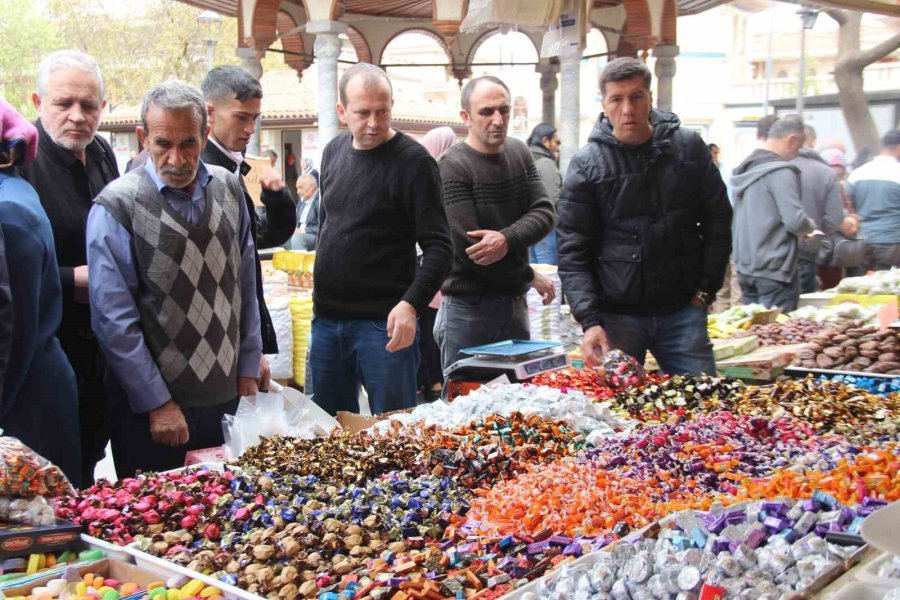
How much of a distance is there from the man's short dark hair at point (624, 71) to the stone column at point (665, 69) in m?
8.58

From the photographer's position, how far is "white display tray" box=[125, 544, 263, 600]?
68.7 inches

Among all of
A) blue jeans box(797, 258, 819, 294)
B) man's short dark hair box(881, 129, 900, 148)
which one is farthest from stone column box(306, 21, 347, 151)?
man's short dark hair box(881, 129, 900, 148)

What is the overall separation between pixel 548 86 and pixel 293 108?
10.9 meters

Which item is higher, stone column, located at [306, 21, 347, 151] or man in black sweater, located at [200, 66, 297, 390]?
stone column, located at [306, 21, 347, 151]

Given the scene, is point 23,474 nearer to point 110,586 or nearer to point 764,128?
point 110,586

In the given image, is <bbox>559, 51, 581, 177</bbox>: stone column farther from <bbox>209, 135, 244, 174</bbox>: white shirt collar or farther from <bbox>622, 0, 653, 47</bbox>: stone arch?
<bbox>209, 135, 244, 174</bbox>: white shirt collar

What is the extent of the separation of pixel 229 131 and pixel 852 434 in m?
2.18

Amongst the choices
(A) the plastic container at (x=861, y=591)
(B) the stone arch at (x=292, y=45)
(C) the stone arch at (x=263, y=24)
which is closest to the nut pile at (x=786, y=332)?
(A) the plastic container at (x=861, y=591)

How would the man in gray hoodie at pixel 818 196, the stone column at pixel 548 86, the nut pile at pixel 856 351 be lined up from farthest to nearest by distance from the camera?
1. the stone column at pixel 548 86
2. the man in gray hoodie at pixel 818 196
3. the nut pile at pixel 856 351

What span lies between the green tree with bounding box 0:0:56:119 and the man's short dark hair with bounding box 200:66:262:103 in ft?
92.2

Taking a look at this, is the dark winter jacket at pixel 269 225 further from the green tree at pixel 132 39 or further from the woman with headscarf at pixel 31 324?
the green tree at pixel 132 39

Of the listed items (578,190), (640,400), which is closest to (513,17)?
(578,190)

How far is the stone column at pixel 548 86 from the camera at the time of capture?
1364cm

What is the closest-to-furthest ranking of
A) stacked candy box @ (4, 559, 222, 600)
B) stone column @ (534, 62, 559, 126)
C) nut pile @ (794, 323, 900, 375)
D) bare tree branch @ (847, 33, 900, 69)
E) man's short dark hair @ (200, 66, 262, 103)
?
stacked candy box @ (4, 559, 222, 600), man's short dark hair @ (200, 66, 262, 103), nut pile @ (794, 323, 900, 375), bare tree branch @ (847, 33, 900, 69), stone column @ (534, 62, 559, 126)
